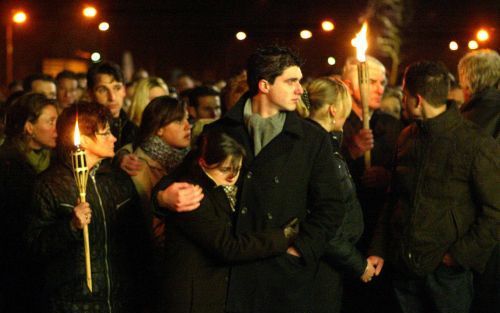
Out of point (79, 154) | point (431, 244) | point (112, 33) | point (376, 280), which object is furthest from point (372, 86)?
point (112, 33)

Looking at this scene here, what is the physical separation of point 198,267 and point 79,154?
36.7 inches

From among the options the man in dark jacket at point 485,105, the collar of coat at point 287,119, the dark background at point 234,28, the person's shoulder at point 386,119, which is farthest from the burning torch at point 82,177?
the dark background at point 234,28

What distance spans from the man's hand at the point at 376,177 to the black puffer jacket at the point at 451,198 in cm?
97

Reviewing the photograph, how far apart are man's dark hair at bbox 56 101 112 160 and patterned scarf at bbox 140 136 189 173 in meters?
0.84

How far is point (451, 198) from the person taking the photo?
568cm

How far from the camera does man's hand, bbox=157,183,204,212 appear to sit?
4.76 meters

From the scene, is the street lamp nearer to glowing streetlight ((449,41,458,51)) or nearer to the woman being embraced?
glowing streetlight ((449,41,458,51))

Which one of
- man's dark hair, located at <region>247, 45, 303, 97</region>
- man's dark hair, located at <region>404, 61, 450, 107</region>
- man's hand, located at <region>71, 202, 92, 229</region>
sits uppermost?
man's dark hair, located at <region>247, 45, 303, 97</region>

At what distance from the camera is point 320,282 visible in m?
5.57

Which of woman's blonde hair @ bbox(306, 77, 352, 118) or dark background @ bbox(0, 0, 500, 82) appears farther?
dark background @ bbox(0, 0, 500, 82)

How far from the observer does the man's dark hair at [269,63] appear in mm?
5215

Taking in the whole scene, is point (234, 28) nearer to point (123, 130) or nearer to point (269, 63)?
point (123, 130)

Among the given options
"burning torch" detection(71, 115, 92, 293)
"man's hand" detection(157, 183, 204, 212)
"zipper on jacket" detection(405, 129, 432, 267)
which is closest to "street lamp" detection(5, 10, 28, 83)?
"zipper on jacket" detection(405, 129, 432, 267)

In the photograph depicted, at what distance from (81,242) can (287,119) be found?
150 centimetres
